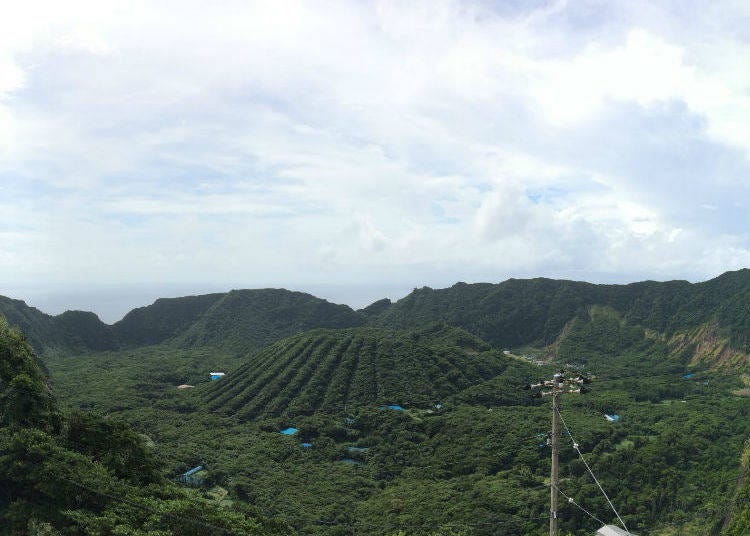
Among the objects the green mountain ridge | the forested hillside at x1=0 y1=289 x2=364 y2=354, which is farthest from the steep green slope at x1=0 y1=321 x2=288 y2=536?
the forested hillside at x1=0 y1=289 x2=364 y2=354

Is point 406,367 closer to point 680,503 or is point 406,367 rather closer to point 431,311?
point 680,503

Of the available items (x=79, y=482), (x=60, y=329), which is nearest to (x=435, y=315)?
(x=60, y=329)

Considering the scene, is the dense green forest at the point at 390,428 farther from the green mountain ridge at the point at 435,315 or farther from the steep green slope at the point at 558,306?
the green mountain ridge at the point at 435,315

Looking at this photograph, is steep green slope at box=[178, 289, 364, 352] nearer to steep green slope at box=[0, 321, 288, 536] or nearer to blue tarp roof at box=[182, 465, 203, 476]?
blue tarp roof at box=[182, 465, 203, 476]

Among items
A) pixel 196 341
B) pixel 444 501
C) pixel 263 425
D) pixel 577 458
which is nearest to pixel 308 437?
pixel 263 425

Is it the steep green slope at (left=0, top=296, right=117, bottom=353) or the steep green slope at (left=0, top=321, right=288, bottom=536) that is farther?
the steep green slope at (left=0, top=296, right=117, bottom=353)

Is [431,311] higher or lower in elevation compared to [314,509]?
higher

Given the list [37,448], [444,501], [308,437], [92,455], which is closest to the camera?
[37,448]
